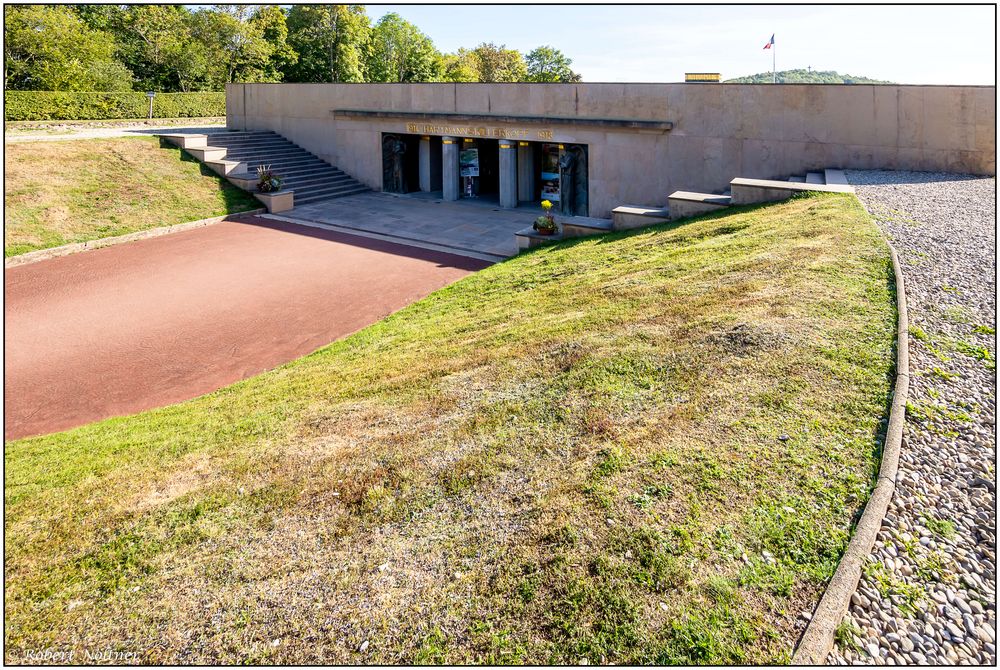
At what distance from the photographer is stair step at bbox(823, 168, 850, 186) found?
15353 mm

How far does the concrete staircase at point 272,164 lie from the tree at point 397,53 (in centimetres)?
4126

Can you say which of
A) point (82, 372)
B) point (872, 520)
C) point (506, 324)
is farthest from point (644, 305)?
point (82, 372)

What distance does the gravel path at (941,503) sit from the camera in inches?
147

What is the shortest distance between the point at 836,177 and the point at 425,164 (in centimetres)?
1632

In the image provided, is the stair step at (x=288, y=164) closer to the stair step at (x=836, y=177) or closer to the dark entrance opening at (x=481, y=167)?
the dark entrance opening at (x=481, y=167)

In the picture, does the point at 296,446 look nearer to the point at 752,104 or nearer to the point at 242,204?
the point at 752,104

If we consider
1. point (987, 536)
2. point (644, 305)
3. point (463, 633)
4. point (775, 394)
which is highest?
point (644, 305)

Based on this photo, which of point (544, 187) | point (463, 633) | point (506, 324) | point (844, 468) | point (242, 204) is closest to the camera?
point (463, 633)

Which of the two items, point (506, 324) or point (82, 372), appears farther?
point (82, 372)

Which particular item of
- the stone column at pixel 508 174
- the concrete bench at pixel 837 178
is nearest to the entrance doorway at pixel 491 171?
the stone column at pixel 508 174

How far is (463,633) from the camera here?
13.6 feet

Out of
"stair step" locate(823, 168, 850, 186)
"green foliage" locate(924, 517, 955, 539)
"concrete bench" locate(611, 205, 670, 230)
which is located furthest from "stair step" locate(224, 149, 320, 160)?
"green foliage" locate(924, 517, 955, 539)

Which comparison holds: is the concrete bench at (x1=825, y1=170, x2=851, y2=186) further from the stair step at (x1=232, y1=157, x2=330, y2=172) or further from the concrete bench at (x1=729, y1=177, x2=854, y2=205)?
the stair step at (x1=232, y1=157, x2=330, y2=172)

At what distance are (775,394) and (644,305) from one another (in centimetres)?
333
